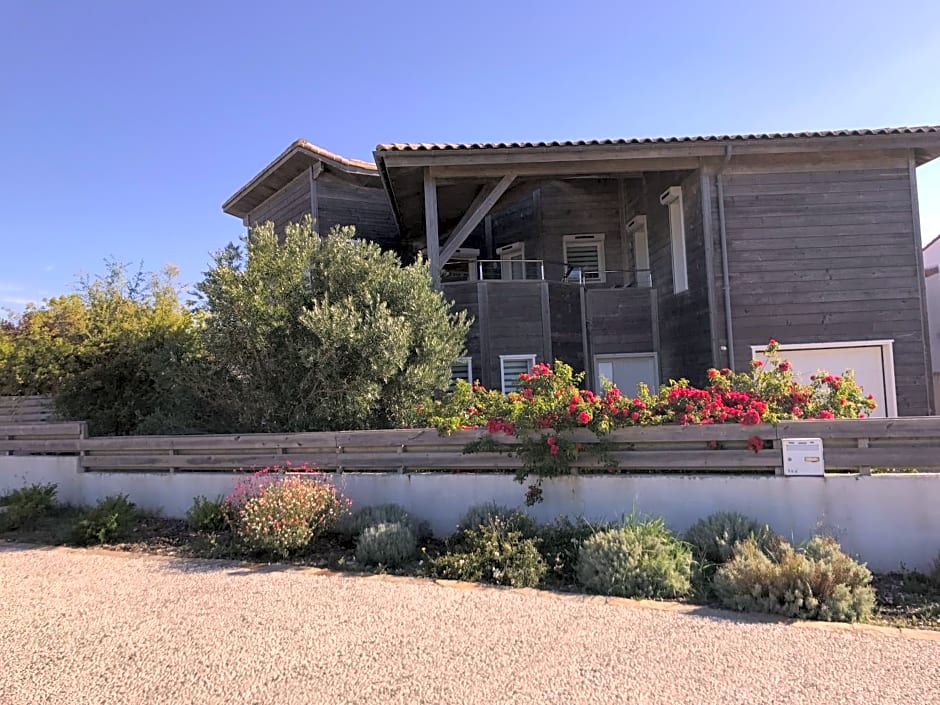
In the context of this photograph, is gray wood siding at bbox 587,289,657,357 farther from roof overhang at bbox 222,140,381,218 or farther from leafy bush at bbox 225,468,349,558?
leafy bush at bbox 225,468,349,558

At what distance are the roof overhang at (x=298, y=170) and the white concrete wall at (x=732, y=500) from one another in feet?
27.6

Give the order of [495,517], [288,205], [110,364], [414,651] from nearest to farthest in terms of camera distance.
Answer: [414,651], [495,517], [110,364], [288,205]

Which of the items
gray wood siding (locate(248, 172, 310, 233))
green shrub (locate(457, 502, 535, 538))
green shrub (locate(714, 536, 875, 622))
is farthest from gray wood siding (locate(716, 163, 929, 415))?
gray wood siding (locate(248, 172, 310, 233))

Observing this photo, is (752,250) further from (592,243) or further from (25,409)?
(25,409)

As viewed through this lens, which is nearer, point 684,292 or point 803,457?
point 803,457

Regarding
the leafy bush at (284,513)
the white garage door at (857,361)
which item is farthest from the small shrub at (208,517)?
the white garage door at (857,361)

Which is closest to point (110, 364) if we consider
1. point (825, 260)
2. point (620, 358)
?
point (620, 358)

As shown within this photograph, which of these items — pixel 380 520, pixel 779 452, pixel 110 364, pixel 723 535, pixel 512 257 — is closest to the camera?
pixel 723 535

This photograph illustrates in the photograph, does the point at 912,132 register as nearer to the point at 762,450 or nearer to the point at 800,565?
the point at 762,450

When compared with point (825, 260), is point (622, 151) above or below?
above

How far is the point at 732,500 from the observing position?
604cm

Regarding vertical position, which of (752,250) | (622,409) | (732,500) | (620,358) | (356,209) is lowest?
(732,500)

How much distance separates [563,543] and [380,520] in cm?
186

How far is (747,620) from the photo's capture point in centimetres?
448
